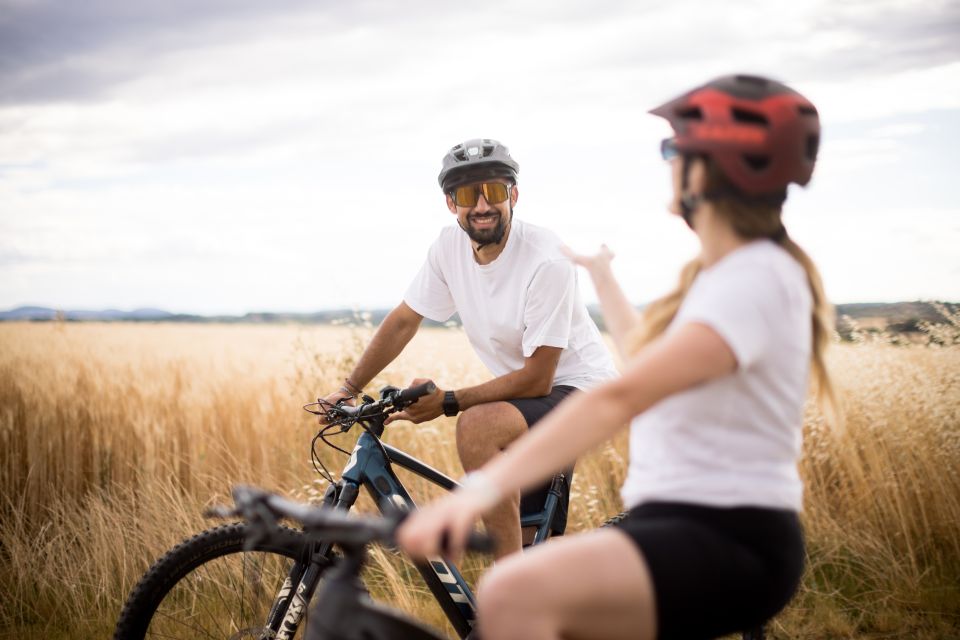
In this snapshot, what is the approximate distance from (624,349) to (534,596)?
808 mm

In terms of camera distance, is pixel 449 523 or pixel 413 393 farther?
pixel 413 393

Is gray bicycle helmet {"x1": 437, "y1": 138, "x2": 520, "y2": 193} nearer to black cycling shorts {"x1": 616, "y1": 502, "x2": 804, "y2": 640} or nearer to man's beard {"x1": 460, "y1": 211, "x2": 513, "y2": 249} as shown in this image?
man's beard {"x1": 460, "y1": 211, "x2": 513, "y2": 249}

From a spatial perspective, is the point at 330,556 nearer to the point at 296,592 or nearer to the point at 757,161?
the point at 296,592

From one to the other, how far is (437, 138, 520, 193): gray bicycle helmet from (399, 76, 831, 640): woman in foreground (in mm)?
1815

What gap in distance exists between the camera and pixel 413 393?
3023 mm

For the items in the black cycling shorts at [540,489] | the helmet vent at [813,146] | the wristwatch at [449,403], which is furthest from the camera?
the black cycling shorts at [540,489]

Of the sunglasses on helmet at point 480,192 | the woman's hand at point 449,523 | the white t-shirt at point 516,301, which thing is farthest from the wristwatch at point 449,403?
the woman's hand at point 449,523

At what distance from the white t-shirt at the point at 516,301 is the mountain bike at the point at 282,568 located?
579 mm

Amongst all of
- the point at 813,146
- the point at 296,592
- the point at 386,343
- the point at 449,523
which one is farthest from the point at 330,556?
the point at 813,146

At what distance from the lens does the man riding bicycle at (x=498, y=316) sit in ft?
10.7

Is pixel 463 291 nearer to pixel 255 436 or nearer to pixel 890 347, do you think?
pixel 255 436

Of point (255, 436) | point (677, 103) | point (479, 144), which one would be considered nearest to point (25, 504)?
point (255, 436)

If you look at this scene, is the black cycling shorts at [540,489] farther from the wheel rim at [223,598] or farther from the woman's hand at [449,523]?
the woman's hand at [449,523]

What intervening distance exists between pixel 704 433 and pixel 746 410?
95 millimetres
